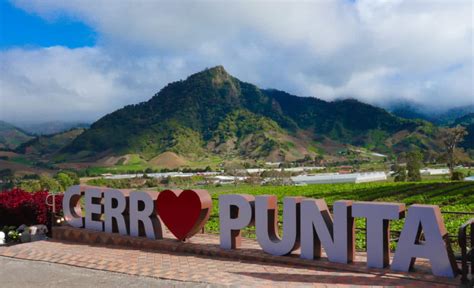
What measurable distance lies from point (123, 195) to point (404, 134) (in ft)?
660

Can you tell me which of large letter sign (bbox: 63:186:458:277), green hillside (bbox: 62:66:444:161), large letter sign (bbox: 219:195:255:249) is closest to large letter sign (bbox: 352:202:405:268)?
large letter sign (bbox: 63:186:458:277)

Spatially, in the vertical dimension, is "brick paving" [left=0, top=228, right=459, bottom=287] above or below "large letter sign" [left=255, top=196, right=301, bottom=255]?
below

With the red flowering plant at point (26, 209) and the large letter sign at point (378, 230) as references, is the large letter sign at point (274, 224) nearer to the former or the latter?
the large letter sign at point (378, 230)

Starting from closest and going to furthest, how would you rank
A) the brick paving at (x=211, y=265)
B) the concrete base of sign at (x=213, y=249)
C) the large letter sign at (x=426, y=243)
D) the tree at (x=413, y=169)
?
the large letter sign at (x=426, y=243)
the brick paving at (x=211, y=265)
the concrete base of sign at (x=213, y=249)
the tree at (x=413, y=169)

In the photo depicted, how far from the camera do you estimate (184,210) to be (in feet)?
37.6

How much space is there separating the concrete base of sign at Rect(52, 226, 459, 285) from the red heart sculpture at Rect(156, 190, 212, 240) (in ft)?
1.15

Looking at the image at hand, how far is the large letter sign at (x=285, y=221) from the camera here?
8.32m

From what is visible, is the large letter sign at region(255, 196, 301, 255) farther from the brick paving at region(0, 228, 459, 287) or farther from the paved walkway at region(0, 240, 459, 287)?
the paved walkway at region(0, 240, 459, 287)

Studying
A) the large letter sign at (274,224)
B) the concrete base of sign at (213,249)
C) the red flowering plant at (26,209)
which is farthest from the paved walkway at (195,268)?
the red flowering plant at (26,209)

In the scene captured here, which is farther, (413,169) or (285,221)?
(413,169)

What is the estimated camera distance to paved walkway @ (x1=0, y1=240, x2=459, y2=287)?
828 centimetres

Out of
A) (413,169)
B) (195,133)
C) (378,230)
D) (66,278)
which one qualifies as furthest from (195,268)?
(195,133)

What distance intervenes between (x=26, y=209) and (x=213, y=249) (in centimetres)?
728

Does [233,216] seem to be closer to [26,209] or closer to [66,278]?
[66,278]
